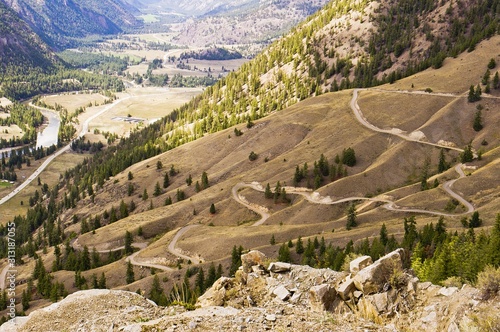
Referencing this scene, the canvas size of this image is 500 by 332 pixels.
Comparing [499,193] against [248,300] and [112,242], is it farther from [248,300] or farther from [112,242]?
[112,242]

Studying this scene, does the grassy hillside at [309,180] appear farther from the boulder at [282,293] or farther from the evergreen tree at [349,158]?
the boulder at [282,293]

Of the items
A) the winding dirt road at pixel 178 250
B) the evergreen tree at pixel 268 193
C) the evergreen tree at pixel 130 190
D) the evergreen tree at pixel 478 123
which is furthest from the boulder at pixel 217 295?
the evergreen tree at pixel 130 190

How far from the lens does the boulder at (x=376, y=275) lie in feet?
99.3

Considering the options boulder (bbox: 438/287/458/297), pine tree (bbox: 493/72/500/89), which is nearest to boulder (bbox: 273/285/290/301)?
boulder (bbox: 438/287/458/297)

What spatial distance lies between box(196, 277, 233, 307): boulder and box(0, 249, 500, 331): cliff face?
76 millimetres

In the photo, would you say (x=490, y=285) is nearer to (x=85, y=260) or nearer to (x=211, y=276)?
(x=211, y=276)

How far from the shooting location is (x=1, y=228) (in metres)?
168

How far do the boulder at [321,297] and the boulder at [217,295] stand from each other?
7.45 m

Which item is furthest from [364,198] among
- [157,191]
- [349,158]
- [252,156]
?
[157,191]

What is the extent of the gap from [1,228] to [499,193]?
159636 millimetres

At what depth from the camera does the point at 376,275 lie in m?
30.6

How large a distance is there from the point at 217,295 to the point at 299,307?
7489 mm

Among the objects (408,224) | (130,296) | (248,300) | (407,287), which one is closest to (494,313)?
(407,287)

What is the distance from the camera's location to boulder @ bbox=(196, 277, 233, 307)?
115ft
